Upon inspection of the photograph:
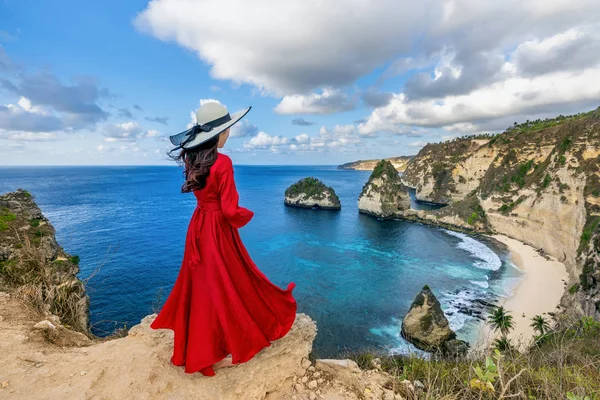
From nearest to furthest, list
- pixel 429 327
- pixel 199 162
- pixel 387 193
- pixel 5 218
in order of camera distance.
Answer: pixel 199 162
pixel 5 218
pixel 429 327
pixel 387 193

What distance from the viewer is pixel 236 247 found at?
3.43 meters

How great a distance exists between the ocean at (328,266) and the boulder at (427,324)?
50.7 inches

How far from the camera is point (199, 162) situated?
3045mm

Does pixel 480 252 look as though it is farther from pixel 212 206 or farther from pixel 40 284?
pixel 40 284

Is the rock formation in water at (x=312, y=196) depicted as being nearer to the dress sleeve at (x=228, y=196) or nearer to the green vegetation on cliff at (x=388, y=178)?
the green vegetation on cliff at (x=388, y=178)

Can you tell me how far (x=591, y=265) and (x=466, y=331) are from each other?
8.95m

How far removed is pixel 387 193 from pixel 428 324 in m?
41.2

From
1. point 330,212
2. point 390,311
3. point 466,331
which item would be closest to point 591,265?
point 466,331

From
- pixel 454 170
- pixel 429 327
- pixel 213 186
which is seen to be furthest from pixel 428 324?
pixel 454 170

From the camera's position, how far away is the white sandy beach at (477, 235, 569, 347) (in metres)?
20.3

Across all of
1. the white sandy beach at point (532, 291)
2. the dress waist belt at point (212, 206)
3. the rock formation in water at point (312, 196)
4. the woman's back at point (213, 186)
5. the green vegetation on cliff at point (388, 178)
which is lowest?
the white sandy beach at point (532, 291)

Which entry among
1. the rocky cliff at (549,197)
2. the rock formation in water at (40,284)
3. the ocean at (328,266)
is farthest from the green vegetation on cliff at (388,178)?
the rock formation in water at (40,284)

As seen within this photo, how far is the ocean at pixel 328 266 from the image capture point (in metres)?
20.6

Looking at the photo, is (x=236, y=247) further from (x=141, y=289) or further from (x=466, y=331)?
(x=141, y=289)
